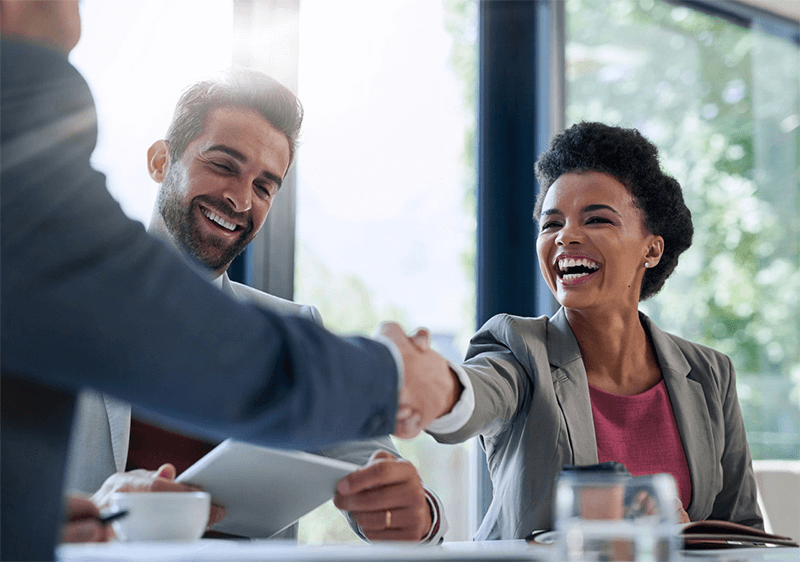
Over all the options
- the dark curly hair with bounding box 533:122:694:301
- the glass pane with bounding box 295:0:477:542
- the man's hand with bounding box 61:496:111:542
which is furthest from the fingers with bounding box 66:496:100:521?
the glass pane with bounding box 295:0:477:542

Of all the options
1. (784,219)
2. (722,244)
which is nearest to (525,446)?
(722,244)

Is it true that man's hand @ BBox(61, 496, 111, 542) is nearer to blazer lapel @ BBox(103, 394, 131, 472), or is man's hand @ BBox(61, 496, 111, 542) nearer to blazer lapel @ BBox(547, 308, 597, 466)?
blazer lapel @ BBox(103, 394, 131, 472)

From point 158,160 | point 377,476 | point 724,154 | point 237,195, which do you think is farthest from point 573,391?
point 724,154

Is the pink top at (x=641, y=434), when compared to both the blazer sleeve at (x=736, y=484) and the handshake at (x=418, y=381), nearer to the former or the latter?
the blazer sleeve at (x=736, y=484)

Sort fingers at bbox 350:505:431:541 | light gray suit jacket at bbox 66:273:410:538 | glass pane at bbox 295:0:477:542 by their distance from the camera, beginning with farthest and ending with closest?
glass pane at bbox 295:0:477:542 → light gray suit jacket at bbox 66:273:410:538 → fingers at bbox 350:505:431:541

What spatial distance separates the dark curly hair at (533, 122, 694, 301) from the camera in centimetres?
193

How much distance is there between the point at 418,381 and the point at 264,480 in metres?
0.25

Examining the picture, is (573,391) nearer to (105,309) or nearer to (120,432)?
(120,432)

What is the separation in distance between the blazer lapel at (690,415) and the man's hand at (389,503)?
752 mm

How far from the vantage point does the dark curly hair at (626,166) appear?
1931mm

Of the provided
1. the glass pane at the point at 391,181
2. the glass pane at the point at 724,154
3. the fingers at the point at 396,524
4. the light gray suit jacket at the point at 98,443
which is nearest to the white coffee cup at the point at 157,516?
the fingers at the point at 396,524

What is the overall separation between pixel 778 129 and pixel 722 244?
2.41 ft

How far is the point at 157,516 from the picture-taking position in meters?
0.88

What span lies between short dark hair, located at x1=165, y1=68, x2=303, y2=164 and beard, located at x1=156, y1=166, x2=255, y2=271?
11 centimetres
